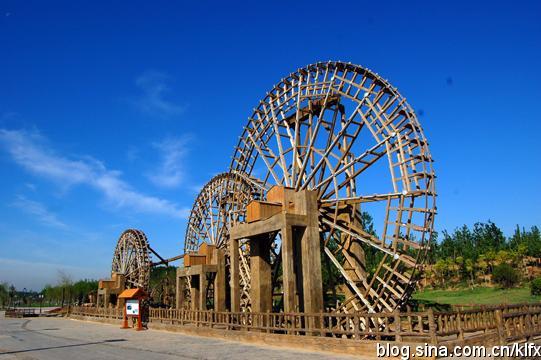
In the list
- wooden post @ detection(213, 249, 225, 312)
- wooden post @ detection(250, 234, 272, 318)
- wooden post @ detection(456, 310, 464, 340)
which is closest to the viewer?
wooden post @ detection(456, 310, 464, 340)

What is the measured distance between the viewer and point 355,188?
731 inches

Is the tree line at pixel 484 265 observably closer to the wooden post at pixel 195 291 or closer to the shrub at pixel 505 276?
Answer: the shrub at pixel 505 276

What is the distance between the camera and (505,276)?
49.6 meters

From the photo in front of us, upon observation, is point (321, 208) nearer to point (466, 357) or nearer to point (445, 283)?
point (466, 357)

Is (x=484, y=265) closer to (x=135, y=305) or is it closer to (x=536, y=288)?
(x=536, y=288)

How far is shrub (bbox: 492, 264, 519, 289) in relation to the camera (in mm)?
48906

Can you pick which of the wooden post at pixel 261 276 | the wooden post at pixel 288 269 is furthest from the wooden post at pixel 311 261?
the wooden post at pixel 261 276

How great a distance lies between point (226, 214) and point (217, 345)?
1313 cm

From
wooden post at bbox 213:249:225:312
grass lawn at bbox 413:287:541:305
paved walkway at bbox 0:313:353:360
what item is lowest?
grass lawn at bbox 413:287:541:305

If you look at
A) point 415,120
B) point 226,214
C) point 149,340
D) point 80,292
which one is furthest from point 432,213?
point 80,292

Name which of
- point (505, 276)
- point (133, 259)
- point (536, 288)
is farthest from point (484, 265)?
point (133, 259)

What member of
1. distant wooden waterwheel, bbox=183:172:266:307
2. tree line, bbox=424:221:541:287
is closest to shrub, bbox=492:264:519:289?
tree line, bbox=424:221:541:287

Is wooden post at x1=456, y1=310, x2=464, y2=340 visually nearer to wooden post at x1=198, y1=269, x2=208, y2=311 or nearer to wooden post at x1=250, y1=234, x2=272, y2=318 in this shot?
wooden post at x1=250, y1=234, x2=272, y2=318

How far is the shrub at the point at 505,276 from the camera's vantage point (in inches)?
1925
